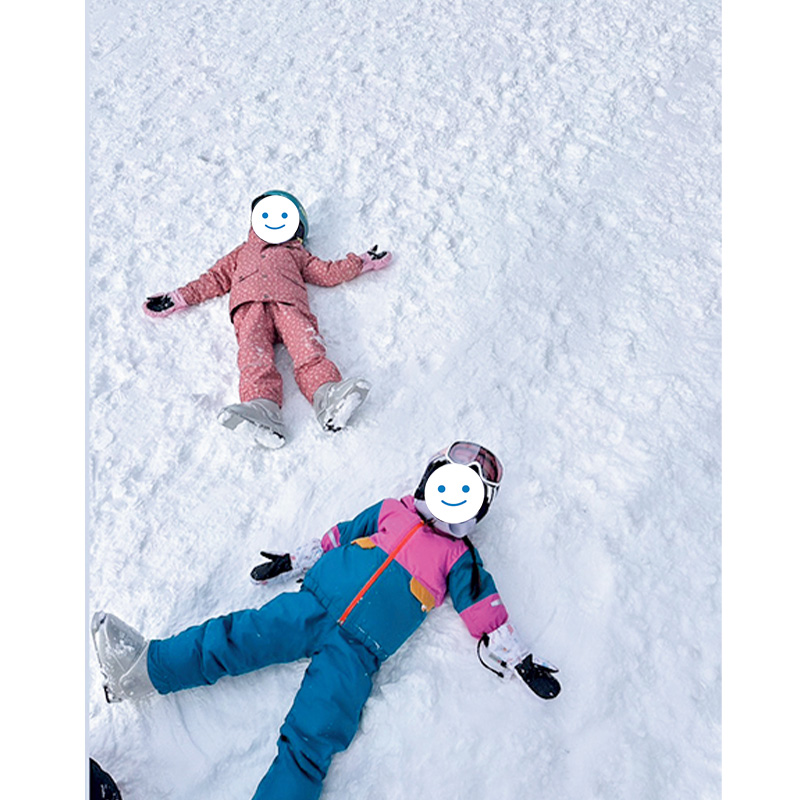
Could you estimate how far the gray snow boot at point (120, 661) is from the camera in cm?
159

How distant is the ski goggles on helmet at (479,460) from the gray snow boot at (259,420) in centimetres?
49

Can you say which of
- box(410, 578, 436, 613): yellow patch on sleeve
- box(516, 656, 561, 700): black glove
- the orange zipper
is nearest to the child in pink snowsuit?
the orange zipper

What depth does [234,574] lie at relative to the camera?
1.87 m

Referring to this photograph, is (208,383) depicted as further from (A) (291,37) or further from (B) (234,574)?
(A) (291,37)

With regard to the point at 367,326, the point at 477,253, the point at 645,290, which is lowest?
the point at 367,326

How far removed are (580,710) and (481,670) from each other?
22 centimetres

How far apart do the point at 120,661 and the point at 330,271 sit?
135cm

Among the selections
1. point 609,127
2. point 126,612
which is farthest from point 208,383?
point 609,127

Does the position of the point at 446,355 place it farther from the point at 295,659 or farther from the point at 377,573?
the point at 295,659

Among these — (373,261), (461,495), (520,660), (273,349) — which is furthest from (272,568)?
(373,261)

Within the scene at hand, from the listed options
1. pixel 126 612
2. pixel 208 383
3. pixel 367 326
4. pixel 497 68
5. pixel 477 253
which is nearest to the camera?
pixel 126 612

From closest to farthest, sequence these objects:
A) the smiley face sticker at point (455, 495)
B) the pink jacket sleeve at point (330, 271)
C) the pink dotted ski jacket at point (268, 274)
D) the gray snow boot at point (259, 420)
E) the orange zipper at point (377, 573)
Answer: the orange zipper at point (377, 573) → the smiley face sticker at point (455, 495) → the gray snow boot at point (259, 420) → the pink dotted ski jacket at point (268, 274) → the pink jacket sleeve at point (330, 271)

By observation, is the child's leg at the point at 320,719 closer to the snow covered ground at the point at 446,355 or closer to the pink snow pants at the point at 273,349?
the snow covered ground at the point at 446,355

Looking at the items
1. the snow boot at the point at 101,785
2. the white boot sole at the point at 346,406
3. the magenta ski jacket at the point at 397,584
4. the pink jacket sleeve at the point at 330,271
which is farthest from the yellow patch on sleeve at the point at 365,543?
the pink jacket sleeve at the point at 330,271
